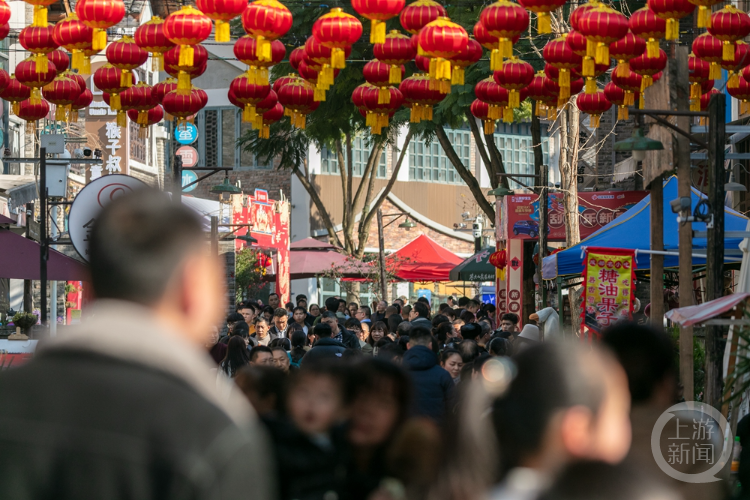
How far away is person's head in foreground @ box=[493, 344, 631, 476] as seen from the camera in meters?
2.30

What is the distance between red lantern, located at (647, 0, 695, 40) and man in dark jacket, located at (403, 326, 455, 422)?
4577 mm

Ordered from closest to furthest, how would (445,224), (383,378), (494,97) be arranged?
(383,378), (494,97), (445,224)

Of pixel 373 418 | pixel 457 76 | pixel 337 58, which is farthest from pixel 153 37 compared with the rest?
pixel 373 418

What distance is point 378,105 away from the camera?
488 inches

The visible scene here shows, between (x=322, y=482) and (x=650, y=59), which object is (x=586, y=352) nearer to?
(x=322, y=482)

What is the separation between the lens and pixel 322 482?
11.3 ft

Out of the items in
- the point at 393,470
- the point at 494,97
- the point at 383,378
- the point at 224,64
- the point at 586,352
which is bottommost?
the point at 393,470

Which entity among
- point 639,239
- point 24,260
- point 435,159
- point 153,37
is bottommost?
point 24,260

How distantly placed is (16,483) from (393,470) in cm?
190

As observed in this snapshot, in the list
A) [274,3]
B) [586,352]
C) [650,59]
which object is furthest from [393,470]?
[650,59]

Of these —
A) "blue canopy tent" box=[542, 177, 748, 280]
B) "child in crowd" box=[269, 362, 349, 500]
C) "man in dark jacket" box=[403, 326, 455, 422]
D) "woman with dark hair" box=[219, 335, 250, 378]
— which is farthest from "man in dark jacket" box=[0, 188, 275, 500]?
"blue canopy tent" box=[542, 177, 748, 280]

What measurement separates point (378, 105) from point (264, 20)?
2391 mm

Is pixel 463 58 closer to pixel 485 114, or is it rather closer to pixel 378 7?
pixel 378 7

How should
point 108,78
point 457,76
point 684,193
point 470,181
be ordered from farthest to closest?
point 470,181, point 108,78, point 457,76, point 684,193
